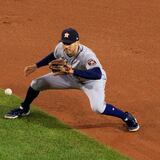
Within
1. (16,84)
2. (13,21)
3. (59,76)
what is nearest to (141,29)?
(13,21)

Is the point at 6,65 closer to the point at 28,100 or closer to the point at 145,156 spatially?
the point at 28,100

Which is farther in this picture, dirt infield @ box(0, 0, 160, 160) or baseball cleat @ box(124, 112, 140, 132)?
dirt infield @ box(0, 0, 160, 160)

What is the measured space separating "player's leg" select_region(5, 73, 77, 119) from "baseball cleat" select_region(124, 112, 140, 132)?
2.87 ft

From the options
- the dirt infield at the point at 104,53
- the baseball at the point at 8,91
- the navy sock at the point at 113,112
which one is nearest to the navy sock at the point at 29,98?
A: the dirt infield at the point at 104,53

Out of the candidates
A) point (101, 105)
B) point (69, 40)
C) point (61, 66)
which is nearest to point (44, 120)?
point (101, 105)

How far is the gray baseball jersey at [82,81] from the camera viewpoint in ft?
24.6

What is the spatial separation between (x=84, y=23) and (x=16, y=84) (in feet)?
12.0

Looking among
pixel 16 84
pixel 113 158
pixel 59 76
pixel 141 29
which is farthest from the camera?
pixel 141 29

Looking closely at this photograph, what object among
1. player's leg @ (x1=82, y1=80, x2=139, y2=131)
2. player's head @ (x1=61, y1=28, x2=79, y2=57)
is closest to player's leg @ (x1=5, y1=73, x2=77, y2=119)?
player's leg @ (x1=82, y1=80, x2=139, y2=131)

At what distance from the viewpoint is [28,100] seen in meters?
8.03

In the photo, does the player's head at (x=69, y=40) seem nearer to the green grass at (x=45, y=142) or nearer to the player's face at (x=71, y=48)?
the player's face at (x=71, y=48)

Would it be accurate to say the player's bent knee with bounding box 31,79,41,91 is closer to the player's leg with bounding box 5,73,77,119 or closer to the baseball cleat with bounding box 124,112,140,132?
the player's leg with bounding box 5,73,77,119

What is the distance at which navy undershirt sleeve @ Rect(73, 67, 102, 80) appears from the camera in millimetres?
7250

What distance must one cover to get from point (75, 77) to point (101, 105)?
564 millimetres
